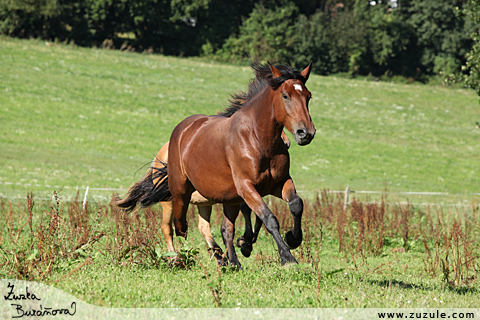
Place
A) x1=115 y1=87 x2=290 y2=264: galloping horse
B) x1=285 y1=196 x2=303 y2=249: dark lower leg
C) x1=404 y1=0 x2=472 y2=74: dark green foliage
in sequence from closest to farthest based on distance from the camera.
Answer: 1. x1=285 y1=196 x2=303 y2=249: dark lower leg
2. x1=115 y1=87 x2=290 y2=264: galloping horse
3. x1=404 y1=0 x2=472 y2=74: dark green foliage

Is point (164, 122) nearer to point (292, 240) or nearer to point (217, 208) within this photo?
point (217, 208)

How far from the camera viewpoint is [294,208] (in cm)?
554

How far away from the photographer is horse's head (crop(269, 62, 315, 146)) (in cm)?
505

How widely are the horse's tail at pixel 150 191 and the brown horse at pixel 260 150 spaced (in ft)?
5.10

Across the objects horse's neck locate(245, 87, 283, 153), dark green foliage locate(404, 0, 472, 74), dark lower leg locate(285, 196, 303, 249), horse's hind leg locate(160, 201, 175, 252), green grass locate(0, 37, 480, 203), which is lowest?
green grass locate(0, 37, 480, 203)

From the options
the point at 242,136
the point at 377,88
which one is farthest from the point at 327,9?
the point at 242,136

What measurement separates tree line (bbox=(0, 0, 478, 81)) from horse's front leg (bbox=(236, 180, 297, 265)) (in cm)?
4816

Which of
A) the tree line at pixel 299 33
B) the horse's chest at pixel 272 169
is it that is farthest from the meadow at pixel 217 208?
the tree line at pixel 299 33

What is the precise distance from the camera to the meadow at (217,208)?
5270 mm

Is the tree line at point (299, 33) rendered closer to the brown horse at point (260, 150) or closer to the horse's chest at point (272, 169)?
the brown horse at point (260, 150)

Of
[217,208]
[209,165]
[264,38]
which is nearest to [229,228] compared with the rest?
[209,165]

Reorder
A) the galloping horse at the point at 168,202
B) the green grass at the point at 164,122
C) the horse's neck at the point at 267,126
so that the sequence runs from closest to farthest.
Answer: the horse's neck at the point at 267,126 → the galloping horse at the point at 168,202 → the green grass at the point at 164,122

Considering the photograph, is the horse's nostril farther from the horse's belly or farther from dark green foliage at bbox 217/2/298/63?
dark green foliage at bbox 217/2/298/63
